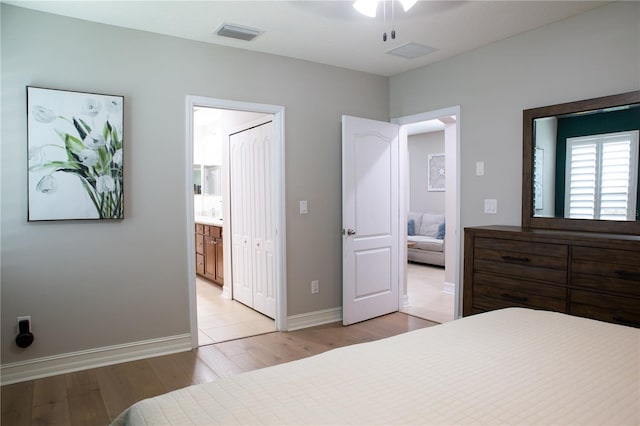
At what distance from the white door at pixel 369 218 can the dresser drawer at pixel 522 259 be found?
48.8 inches

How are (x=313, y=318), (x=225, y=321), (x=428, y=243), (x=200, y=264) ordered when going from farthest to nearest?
1. (x=428, y=243)
2. (x=200, y=264)
3. (x=225, y=321)
4. (x=313, y=318)

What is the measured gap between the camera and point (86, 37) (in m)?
2.96

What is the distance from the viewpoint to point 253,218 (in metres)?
4.48

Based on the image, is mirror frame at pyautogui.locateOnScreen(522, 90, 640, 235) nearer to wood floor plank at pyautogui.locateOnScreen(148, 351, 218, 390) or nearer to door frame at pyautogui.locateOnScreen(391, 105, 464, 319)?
door frame at pyautogui.locateOnScreen(391, 105, 464, 319)

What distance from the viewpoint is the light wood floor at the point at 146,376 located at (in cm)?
242

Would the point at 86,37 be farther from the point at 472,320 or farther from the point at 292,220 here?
the point at 472,320

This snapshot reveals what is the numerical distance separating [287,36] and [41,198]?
6.94 feet

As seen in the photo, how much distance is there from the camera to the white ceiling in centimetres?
277

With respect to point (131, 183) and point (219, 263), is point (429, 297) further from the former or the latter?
point (131, 183)

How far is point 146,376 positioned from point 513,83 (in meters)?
3.56

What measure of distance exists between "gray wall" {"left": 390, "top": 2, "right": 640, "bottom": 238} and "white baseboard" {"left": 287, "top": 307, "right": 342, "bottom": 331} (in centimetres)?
153

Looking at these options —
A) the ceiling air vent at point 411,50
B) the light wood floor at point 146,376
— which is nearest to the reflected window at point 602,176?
the ceiling air vent at point 411,50

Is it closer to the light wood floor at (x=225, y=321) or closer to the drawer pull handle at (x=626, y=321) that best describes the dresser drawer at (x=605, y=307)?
the drawer pull handle at (x=626, y=321)

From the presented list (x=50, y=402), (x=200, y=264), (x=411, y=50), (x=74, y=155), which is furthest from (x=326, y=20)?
(x=200, y=264)
